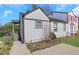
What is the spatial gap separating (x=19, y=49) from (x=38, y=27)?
1.02 feet

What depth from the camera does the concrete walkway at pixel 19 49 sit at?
2.94m

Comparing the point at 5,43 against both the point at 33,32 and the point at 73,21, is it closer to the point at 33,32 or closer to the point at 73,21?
the point at 33,32

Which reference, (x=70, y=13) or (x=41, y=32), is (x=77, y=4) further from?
(x=41, y=32)

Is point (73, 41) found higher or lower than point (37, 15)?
lower

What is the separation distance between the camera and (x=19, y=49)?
9.71ft

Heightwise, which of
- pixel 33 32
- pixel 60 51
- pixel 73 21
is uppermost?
pixel 73 21

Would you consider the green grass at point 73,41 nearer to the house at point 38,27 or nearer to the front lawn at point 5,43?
the house at point 38,27

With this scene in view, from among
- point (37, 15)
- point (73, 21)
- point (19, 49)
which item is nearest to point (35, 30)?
point (37, 15)

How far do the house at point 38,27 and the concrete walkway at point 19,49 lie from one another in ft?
0.22

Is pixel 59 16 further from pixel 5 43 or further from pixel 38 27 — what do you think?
pixel 5 43

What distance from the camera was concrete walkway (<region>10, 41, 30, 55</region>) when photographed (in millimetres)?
2936

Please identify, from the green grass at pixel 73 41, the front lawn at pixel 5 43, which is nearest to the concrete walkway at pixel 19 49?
the front lawn at pixel 5 43

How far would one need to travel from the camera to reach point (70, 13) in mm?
2980

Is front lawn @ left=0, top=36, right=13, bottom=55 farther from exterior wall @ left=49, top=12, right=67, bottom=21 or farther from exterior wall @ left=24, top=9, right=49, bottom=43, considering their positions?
exterior wall @ left=49, top=12, right=67, bottom=21
